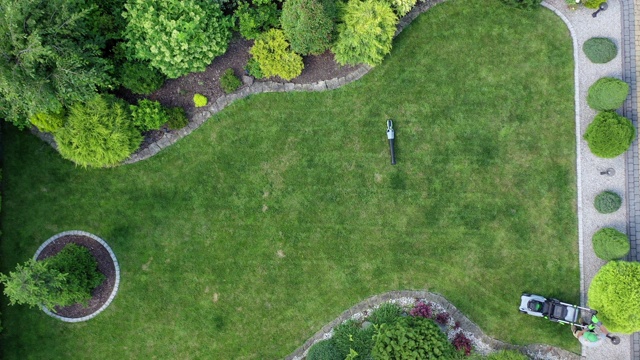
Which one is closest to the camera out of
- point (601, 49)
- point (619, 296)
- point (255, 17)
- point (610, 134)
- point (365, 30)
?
point (619, 296)

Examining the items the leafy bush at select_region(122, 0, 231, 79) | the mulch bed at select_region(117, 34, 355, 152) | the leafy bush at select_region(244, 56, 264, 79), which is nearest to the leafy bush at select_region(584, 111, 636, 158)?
the mulch bed at select_region(117, 34, 355, 152)

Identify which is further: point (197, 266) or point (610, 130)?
point (197, 266)

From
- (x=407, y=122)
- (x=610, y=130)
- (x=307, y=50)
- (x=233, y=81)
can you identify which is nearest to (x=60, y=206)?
(x=233, y=81)

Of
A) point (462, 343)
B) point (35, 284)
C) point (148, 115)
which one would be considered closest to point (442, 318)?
point (462, 343)

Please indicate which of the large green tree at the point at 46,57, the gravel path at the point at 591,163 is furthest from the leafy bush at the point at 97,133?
the gravel path at the point at 591,163

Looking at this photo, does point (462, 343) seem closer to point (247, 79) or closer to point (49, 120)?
point (247, 79)

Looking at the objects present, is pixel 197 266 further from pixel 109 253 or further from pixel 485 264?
pixel 485 264

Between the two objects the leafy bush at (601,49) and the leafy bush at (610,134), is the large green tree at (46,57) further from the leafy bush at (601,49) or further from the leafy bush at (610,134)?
the leafy bush at (601,49)
